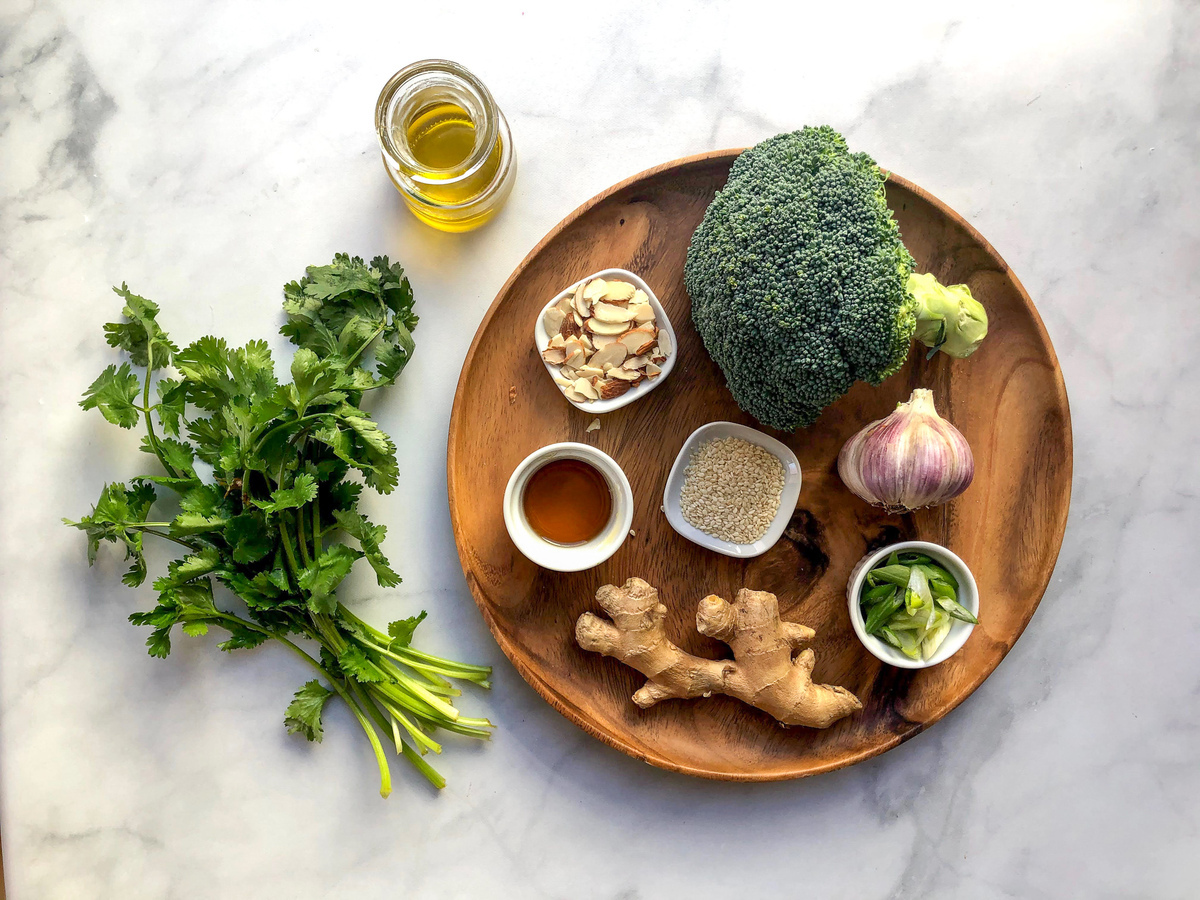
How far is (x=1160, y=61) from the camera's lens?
1521mm

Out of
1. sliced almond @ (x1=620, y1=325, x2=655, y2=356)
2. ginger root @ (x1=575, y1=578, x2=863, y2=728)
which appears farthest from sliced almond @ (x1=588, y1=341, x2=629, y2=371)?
ginger root @ (x1=575, y1=578, x2=863, y2=728)

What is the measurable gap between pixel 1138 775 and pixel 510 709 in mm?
1214

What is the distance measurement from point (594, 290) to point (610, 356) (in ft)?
0.39

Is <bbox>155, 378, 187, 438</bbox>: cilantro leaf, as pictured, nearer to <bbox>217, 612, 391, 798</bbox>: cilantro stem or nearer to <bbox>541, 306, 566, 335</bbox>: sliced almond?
<bbox>217, 612, 391, 798</bbox>: cilantro stem

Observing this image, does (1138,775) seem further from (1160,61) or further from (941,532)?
(1160,61)

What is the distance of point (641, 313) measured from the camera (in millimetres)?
1374

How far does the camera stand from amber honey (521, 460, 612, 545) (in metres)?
1.41

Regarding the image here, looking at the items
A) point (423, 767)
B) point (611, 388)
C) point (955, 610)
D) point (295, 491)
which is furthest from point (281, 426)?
point (955, 610)

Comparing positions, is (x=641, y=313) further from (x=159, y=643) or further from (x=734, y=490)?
(x=159, y=643)

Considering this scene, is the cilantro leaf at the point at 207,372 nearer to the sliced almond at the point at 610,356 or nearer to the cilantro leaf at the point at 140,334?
the cilantro leaf at the point at 140,334

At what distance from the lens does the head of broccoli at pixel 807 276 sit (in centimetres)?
122

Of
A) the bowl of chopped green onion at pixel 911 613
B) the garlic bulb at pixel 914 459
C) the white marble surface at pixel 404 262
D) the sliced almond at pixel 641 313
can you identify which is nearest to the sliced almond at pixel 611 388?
the sliced almond at pixel 641 313

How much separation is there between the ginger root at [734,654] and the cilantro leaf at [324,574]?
41 centimetres

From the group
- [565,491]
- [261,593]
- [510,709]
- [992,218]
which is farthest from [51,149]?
[992,218]
